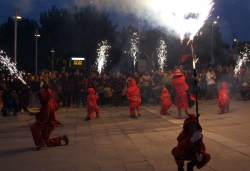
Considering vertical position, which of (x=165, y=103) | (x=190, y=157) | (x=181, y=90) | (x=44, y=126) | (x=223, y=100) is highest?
(x=181, y=90)

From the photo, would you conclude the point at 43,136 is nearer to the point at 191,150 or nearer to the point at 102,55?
the point at 191,150

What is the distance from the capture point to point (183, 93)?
1464 cm

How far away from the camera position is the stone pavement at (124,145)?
7.56 meters

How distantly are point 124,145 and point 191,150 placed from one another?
12.0ft

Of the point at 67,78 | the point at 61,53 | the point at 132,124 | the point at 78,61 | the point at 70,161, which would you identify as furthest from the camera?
the point at 61,53

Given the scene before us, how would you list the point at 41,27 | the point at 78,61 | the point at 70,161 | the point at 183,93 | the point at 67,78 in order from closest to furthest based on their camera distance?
the point at 70,161 → the point at 183,93 → the point at 67,78 → the point at 78,61 → the point at 41,27

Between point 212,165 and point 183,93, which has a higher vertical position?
point 183,93

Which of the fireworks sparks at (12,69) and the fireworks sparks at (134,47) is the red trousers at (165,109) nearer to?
the fireworks sparks at (12,69)

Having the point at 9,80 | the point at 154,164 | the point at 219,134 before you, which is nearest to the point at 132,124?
the point at 219,134

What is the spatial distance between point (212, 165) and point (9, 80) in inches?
541

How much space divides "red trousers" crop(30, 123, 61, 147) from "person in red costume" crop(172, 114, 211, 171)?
4209 mm

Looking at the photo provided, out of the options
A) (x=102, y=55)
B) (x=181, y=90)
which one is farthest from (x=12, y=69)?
(x=102, y=55)

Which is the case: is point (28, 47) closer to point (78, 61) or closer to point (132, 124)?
point (78, 61)

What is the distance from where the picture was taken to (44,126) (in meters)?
9.45
